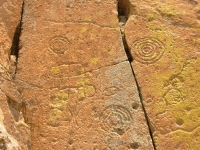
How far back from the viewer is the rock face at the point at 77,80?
3152mm

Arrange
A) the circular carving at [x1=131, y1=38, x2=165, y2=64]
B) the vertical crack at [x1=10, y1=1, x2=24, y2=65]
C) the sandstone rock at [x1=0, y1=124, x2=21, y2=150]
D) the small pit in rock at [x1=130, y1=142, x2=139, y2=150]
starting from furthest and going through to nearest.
→ the vertical crack at [x1=10, y1=1, x2=24, y2=65] < the circular carving at [x1=131, y1=38, x2=165, y2=64] < the small pit in rock at [x1=130, y1=142, x2=139, y2=150] < the sandstone rock at [x1=0, y1=124, x2=21, y2=150]

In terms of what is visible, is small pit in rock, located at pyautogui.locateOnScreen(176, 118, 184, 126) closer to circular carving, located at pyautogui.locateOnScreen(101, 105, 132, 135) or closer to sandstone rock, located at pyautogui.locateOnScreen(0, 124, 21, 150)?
circular carving, located at pyautogui.locateOnScreen(101, 105, 132, 135)

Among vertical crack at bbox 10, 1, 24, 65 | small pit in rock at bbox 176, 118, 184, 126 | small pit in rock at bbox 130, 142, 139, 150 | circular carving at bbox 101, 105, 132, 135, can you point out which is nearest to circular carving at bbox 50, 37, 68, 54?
vertical crack at bbox 10, 1, 24, 65

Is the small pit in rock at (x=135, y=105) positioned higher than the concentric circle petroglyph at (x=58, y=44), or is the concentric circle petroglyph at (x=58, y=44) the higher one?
the concentric circle petroglyph at (x=58, y=44)

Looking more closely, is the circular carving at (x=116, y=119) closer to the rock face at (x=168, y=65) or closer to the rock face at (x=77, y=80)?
the rock face at (x=77, y=80)

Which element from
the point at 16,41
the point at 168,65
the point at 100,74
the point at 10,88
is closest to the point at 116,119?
the point at 100,74

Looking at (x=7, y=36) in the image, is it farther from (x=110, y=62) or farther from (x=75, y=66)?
(x=110, y=62)

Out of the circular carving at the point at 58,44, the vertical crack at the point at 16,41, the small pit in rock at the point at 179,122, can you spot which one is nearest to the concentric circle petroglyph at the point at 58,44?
the circular carving at the point at 58,44

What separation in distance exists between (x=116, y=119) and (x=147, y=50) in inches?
26.3

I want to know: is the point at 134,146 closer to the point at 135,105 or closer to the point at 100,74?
the point at 135,105

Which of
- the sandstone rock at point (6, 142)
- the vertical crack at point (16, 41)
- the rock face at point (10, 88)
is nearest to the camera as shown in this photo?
A: the sandstone rock at point (6, 142)

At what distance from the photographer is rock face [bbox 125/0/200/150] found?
126 inches

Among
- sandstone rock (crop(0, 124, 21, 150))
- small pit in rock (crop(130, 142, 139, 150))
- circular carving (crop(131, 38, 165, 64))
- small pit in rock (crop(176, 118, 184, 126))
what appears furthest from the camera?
circular carving (crop(131, 38, 165, 64))

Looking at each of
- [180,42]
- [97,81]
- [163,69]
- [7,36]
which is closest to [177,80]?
[163,69]
